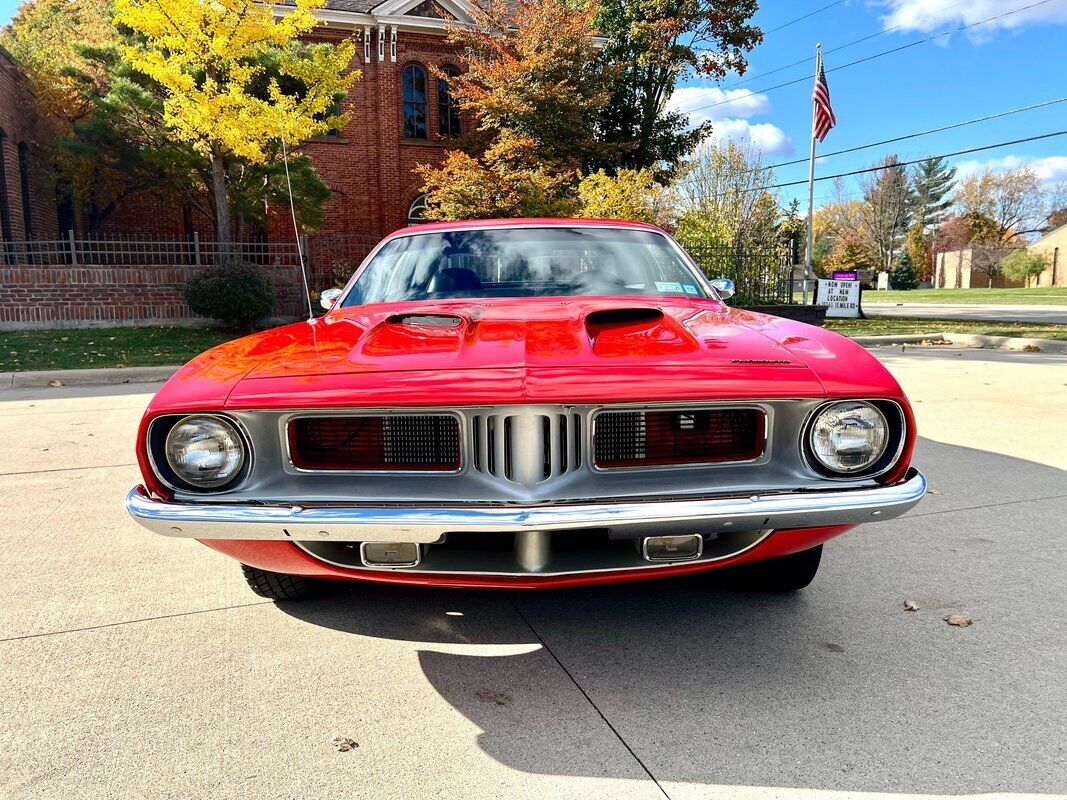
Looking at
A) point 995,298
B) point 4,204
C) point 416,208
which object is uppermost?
point 416,208

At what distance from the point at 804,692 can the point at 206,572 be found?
2379 mm

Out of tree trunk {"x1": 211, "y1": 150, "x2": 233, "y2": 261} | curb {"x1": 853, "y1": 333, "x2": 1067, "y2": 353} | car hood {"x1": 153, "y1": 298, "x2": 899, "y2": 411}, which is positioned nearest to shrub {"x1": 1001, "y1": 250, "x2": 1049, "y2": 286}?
curb {"x1": 853, "y1": 333, "x2": 1067, "y2": 353}

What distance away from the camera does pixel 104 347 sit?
11828mm

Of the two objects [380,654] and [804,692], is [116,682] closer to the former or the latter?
[380,654]

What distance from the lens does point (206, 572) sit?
10.4 feet

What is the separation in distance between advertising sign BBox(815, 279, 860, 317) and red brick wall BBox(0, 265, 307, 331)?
47.1 feet

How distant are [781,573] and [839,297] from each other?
57.6 feet

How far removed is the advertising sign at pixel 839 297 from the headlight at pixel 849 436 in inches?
694

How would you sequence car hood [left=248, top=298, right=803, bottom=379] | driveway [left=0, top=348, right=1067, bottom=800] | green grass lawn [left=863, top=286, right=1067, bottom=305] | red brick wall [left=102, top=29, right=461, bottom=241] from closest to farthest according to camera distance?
1. driveway [left=0, top=348, right=1067, bottom=800]
2. car hood [left=248, top=298, right=803, bottom=379]
3. red brick wall [left=102, top=29, right=461, bottom=241]
4. green grass lawn [left=863, top=286, right=1067, bottom=305]

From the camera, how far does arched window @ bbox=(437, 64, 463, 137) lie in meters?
21.5

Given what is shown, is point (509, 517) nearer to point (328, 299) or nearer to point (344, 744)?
point (344, 744)

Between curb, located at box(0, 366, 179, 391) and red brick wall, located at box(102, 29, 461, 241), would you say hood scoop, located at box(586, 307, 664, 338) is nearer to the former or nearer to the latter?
curb, located at box(0, 366, 179, 391)

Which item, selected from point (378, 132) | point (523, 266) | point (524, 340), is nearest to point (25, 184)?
point (378, 132)

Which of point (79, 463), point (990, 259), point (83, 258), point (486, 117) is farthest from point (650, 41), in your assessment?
point (990, 259)
